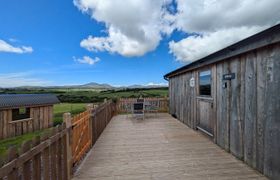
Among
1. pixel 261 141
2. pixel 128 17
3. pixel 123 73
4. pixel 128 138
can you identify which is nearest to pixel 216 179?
pixel 261 141

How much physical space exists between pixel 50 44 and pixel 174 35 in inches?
552

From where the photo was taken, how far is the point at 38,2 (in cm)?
1007

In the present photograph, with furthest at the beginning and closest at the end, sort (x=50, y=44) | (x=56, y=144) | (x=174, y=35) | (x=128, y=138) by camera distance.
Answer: (x=50, y=44) < (x=174, y=35) < (x=128, y=138) < (x=56, y=144)

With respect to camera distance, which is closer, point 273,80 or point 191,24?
point 273,80

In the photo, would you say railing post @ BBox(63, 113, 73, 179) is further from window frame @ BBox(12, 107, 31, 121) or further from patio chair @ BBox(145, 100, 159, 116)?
window frame @ BBox(12, 107, 31, 121)

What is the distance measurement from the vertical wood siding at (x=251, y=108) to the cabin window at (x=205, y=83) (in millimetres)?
436

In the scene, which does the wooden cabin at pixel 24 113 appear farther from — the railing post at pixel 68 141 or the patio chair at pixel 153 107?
the railing post at pixel 68 141

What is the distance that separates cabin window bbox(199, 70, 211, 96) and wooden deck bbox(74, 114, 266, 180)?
4.52 feet

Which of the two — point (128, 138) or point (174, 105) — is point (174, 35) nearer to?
point (174, 105)

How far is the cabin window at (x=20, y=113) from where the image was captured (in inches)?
Answer: 484

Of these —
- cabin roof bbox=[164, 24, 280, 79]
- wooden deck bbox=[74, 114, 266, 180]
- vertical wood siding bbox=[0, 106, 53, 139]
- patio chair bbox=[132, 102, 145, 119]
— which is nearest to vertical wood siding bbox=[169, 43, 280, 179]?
cabin roof bbox=[164, 24, 280, 79]

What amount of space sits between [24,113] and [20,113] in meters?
0.23

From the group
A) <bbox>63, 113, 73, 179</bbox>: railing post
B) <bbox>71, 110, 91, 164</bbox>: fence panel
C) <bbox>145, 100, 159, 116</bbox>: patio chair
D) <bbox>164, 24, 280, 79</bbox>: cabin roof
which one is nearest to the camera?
<bbox>164, 24, 280, 79</bbox>: cabin roof

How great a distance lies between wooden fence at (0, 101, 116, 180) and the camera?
62.5 inches
